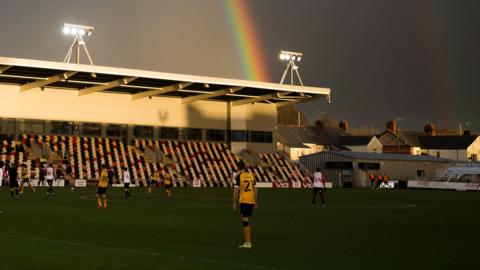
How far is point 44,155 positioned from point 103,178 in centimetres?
3528

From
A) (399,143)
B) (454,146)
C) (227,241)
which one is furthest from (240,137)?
(454,146)

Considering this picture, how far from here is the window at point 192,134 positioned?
261ft

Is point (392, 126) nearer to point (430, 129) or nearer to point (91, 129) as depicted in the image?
point (430, 129)

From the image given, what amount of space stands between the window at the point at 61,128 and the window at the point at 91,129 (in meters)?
1.48

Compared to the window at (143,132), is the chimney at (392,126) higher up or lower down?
higher up

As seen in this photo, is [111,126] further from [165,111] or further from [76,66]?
[76,66]

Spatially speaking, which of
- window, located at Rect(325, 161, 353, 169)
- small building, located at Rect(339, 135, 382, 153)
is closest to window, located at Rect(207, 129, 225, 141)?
window, located at Rect(325, 161, 353, 169)

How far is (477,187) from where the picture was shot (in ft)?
248

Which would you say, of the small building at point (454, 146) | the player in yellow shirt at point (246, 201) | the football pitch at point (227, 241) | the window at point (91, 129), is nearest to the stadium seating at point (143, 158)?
the window at point (91, 129)

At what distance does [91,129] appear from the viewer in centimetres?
7350

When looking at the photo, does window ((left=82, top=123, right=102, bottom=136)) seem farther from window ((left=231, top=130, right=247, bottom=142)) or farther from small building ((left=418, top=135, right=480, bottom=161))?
small building ((left=418, top=135, right=480, bottom=161))

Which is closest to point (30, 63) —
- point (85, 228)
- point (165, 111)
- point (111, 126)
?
point (111, 126)

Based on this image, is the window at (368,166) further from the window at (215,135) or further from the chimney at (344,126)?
the chimney at (344,126)

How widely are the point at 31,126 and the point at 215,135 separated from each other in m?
21.9
